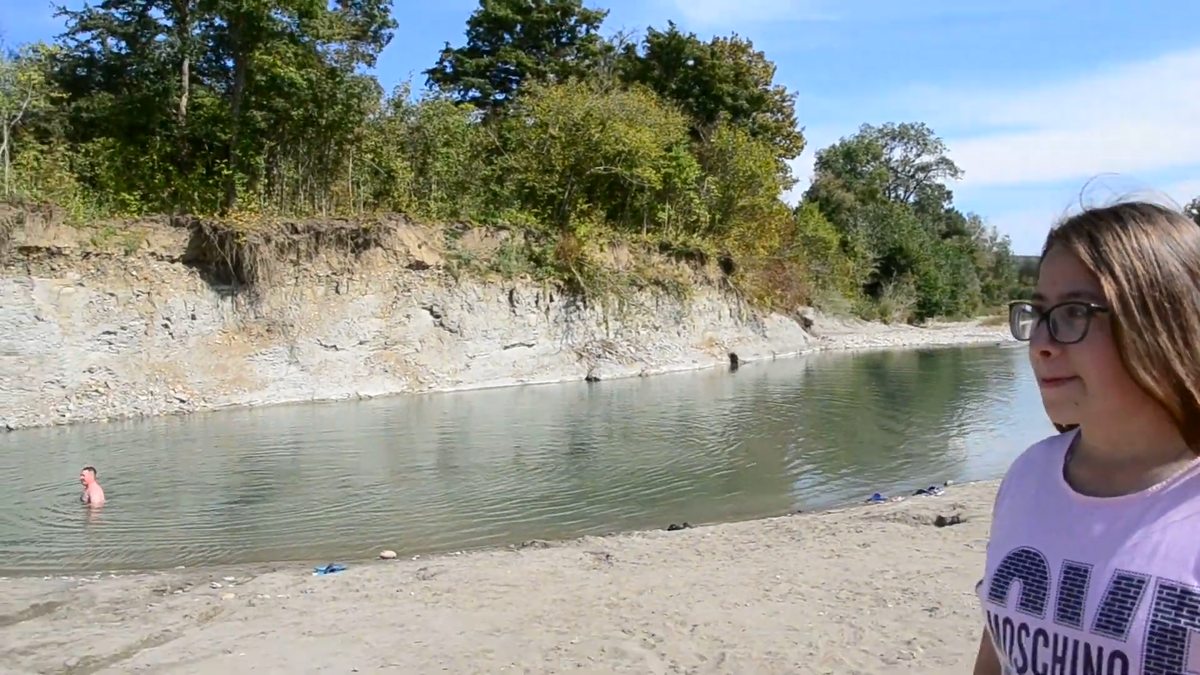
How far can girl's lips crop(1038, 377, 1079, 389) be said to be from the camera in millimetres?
1573

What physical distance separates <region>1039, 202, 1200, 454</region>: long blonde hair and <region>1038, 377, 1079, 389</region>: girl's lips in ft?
0.30

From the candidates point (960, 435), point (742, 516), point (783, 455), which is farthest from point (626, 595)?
point (960, 435)

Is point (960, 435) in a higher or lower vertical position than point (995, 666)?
lower

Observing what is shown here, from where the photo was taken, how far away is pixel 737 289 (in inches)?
1335

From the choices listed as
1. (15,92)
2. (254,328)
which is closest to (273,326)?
(254,328)

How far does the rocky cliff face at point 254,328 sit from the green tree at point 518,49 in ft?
46.8

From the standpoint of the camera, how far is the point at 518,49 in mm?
39031

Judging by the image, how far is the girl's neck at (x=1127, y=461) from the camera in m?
1.52

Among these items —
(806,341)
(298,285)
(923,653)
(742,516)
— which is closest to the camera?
(923,653)

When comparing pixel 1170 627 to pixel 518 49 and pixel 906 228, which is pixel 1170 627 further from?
pixel 906 228

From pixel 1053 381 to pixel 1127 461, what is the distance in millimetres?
175

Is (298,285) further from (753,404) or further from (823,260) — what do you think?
(823,260)

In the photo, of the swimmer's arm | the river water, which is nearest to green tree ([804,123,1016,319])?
the river water

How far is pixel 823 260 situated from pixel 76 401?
3345cm
